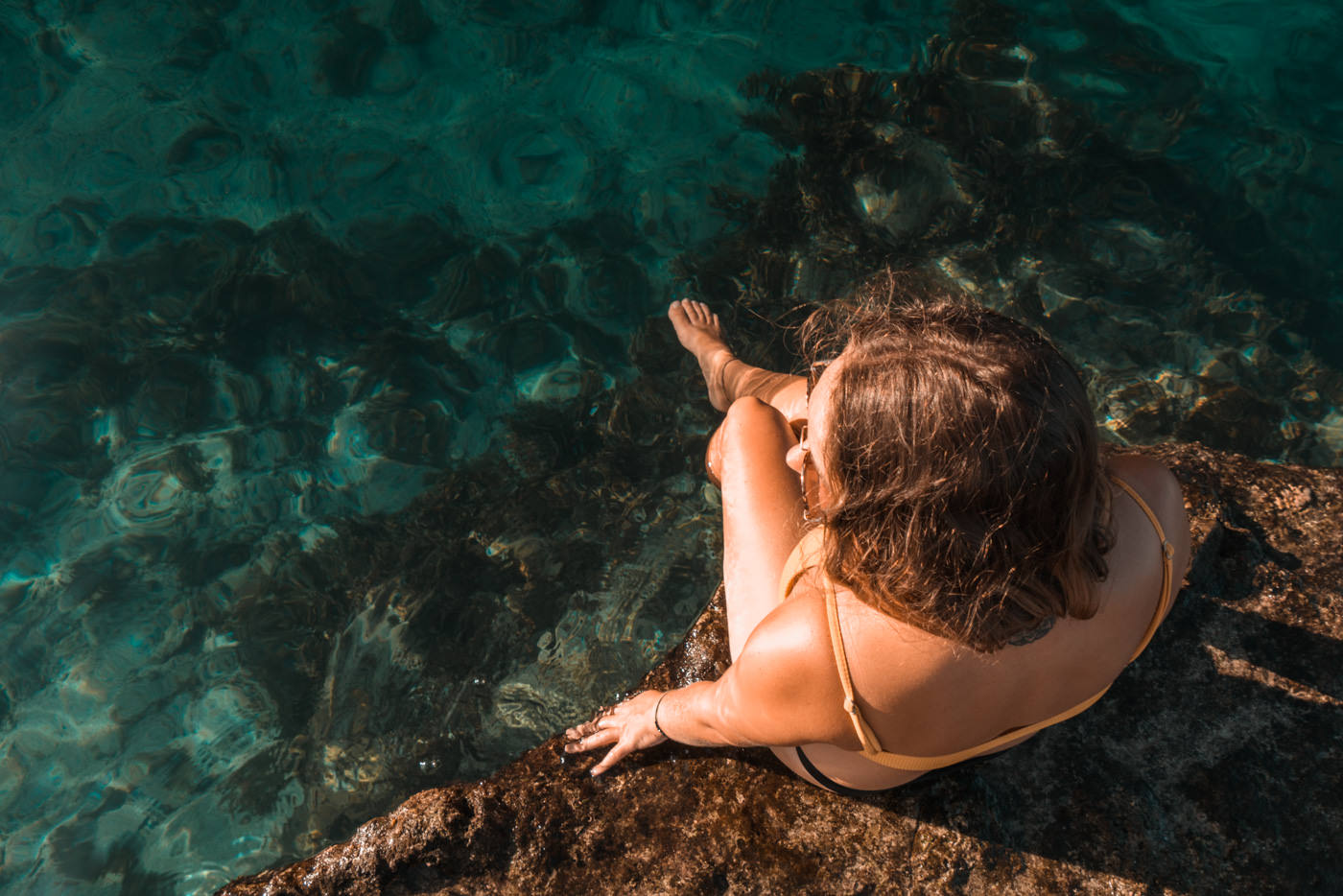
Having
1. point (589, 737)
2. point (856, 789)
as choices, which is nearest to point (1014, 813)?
point (856, 789)

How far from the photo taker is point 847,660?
1787 mm

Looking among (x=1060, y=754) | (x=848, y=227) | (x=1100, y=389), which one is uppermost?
(x=848, y=227)

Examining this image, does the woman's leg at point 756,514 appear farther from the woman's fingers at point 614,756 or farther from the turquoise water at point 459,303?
the turquoise water at point 459,303

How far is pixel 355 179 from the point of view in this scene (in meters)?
5.23

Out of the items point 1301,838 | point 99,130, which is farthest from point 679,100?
point 1301,838

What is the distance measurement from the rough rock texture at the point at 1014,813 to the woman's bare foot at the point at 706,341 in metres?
2.10

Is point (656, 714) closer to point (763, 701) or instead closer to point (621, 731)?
point (621, 731)

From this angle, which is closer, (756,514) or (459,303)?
(756,514)

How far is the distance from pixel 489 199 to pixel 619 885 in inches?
157

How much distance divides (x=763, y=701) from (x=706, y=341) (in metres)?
2.87

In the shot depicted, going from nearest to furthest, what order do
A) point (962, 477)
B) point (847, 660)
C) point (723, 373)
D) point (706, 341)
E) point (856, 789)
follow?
1. point (962, 477)
2. point (847, 660)
3. point (856, 789)
4. point (723, 373)
5. point (706, 341)

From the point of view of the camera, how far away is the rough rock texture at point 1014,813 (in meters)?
2.49

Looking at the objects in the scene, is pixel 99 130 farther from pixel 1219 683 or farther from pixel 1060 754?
pixel 1219 683

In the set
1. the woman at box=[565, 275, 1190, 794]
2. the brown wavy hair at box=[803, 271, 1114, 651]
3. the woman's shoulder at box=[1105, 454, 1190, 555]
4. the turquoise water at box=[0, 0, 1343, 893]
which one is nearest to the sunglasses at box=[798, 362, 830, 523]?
the woman at box=[565, 275, 1190, 794]
